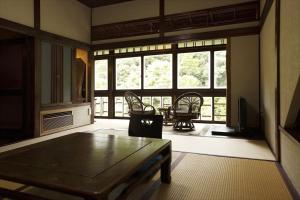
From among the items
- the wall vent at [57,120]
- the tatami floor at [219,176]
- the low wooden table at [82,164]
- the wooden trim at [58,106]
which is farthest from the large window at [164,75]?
the low wooden table at [82,164]

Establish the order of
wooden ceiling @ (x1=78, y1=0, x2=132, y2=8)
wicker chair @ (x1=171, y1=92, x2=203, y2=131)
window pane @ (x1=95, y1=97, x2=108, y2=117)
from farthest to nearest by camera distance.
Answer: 1. window pane @ (x1=95, y1=97, x2=108, y2=117)
2. wooden ceiling @ (x1=78, y1=0, x2=132, y2=8)
3. wicker chair @ (x1=171, y1=92, x2=203, y2=131)

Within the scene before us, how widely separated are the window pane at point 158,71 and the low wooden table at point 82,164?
482 centimetres

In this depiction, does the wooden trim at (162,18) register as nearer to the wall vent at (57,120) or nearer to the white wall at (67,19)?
the white wall at (67,19)

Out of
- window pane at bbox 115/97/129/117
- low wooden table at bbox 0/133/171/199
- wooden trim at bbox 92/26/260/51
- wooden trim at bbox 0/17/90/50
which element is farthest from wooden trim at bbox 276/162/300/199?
window pane at bbox 115/97/129/117

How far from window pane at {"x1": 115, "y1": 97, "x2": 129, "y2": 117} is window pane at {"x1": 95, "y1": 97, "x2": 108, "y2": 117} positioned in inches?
17.0

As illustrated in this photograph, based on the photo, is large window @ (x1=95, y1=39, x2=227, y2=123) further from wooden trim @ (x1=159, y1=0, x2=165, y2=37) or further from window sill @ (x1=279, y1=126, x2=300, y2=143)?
window sill @ (x1=279, y1=126, x2=300, y2=143)

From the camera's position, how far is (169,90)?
6582mm

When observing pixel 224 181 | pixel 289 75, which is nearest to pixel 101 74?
pixel 224 181

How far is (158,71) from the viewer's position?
6746mm

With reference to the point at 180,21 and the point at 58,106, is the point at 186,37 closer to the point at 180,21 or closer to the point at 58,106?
the point at 180,21

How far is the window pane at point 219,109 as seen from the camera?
6.09 meters

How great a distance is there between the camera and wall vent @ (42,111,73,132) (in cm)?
451

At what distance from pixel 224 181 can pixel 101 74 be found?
6136mm

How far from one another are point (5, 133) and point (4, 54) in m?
1.65
